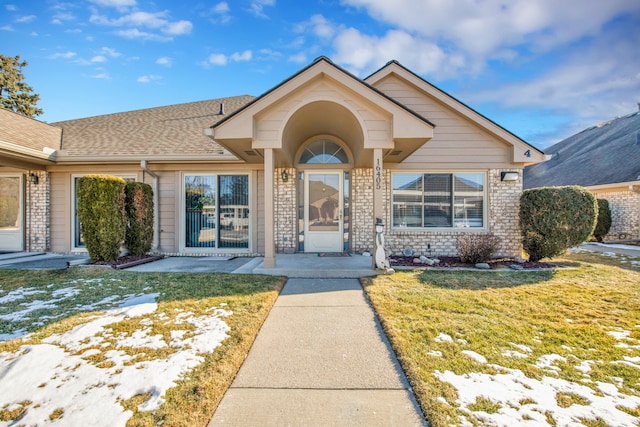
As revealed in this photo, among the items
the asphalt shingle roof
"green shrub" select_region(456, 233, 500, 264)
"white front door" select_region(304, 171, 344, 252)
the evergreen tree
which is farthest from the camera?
the evergreen tree

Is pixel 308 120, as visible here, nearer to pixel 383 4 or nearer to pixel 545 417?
pixel 383 4

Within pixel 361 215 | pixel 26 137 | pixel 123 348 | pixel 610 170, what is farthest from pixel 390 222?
pixel 610 170

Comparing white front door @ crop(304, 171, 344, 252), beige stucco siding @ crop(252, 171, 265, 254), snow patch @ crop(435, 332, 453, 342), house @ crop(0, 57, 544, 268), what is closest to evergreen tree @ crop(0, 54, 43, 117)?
house @ crop(0, 57, 544, 268)

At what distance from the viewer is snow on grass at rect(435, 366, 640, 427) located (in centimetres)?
198

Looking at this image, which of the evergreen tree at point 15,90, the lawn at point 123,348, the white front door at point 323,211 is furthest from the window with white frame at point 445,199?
the evergreen tree at point 15,90

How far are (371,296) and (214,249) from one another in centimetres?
545

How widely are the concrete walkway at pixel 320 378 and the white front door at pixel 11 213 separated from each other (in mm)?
9685

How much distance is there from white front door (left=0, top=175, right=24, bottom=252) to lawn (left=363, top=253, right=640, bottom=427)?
10487 mm

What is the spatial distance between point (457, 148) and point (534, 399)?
7078 mm

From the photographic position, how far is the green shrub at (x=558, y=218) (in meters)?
6.88

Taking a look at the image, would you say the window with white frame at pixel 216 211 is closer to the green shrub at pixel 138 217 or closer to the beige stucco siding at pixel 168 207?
the beige stucco siding at pixel 168 207

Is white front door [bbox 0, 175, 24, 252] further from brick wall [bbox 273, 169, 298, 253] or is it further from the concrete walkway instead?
the concrete walkway

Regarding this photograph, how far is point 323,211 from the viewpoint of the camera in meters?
8.20

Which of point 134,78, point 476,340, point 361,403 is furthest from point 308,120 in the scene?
point 134,78
